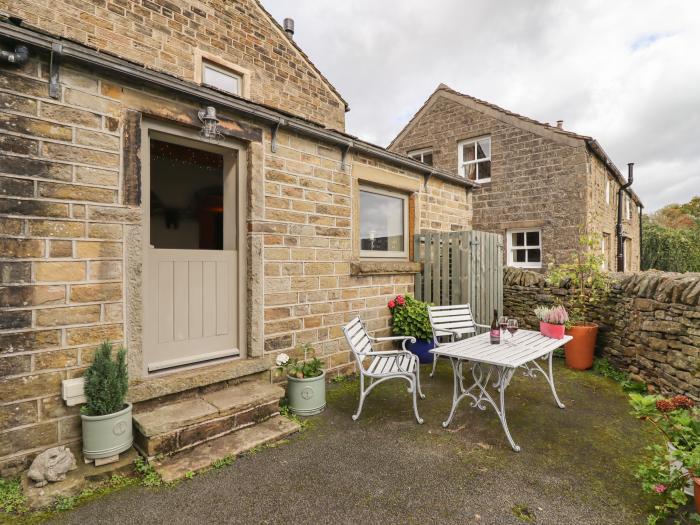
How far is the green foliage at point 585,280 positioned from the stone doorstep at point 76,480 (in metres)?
5.74

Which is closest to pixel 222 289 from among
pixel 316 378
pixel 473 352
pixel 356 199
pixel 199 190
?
pixel 316 378


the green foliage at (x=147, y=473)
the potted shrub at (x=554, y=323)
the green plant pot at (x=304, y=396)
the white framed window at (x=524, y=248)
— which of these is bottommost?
the green foliage at (x=147, y=473)

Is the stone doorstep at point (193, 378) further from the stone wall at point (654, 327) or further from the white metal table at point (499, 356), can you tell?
the stone wall at point (654, 327)

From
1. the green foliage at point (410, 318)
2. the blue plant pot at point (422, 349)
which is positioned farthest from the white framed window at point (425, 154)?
the blue plant pot at point (422, 349)

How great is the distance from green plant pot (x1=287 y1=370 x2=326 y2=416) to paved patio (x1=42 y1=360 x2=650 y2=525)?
0.14 metres

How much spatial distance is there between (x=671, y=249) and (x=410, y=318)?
19.5 meters

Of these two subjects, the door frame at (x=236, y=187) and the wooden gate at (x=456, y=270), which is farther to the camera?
the wooden gate at (x=456, y=270)

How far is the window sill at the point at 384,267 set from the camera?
504 centimetres

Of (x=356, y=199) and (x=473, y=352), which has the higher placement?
(x=356, y=199)

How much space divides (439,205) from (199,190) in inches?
189

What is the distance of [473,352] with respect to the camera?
3.41m

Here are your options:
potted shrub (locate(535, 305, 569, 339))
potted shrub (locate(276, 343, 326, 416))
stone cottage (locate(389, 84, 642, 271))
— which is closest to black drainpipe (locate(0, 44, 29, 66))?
potted shrub (locate(276, 343, 326, 416))

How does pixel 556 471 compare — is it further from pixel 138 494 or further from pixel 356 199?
pixel 356 199

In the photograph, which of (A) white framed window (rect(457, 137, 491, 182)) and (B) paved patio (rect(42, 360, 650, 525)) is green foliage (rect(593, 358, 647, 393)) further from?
(A) white framed window (rect(457, 137, 491, 182))
